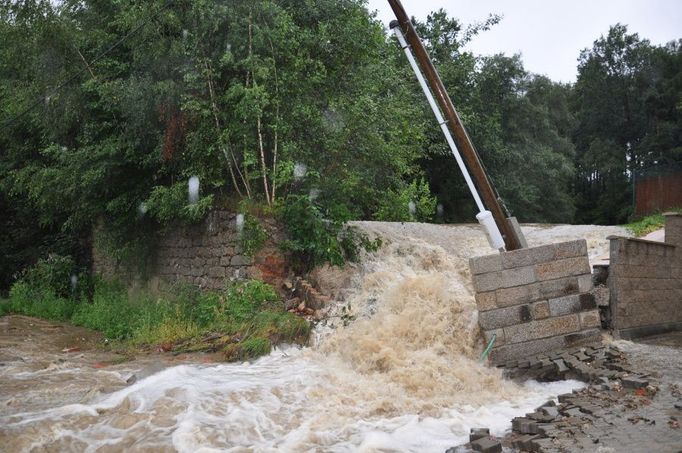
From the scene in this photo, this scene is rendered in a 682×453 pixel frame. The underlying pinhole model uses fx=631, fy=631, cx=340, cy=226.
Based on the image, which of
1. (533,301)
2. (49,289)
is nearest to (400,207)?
(533,301)

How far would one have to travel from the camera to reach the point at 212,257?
10.8 meters

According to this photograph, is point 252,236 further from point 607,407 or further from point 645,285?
point 607,407

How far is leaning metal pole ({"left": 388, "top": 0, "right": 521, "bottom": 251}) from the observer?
794cm

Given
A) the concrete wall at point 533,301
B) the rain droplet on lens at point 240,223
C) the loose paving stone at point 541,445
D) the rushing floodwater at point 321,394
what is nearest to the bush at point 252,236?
the rain droplet on lens at point 240,223

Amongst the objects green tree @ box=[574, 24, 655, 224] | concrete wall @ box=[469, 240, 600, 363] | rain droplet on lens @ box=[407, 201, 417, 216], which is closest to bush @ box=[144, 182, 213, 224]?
concrete wall @ box=[469, 240, 600, 363]

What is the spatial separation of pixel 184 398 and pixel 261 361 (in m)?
1.98

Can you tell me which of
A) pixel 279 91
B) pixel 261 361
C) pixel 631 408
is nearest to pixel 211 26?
pixel 279 91

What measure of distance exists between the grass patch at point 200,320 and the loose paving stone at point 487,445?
3.97 m

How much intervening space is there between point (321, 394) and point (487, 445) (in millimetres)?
2201

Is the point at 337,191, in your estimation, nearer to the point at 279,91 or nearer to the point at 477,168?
the point at 279,91

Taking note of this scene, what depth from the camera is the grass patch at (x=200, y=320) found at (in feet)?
28.7

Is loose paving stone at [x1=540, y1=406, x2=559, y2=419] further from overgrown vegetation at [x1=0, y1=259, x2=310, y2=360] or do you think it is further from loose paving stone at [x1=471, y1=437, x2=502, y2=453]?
overgrown vegetation at [x1=0, y1=259, x2=310, y2=360]

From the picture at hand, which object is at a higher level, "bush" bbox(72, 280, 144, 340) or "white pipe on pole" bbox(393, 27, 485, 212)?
"white pipe on pole" bbox(393, 27, 485, 212)

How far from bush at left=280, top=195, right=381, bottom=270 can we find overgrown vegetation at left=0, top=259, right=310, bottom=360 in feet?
2.91
